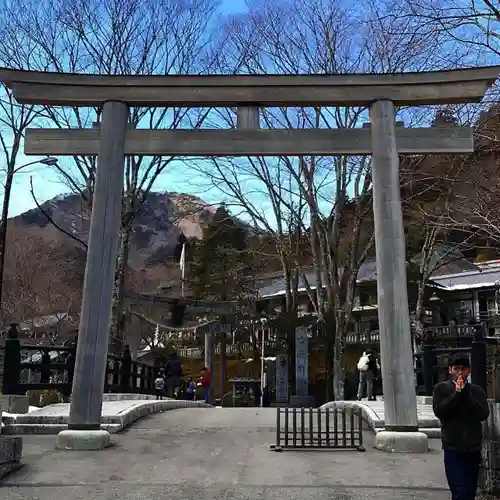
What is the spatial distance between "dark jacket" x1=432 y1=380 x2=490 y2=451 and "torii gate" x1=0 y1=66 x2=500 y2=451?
4.03 meters

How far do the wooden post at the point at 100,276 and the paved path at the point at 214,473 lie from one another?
29.5 inches

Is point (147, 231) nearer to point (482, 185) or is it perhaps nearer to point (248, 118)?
point (482, 185)

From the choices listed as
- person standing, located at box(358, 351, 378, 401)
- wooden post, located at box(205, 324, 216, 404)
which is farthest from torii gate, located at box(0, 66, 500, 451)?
wooden post, located at box(205, 324, 216, 404)

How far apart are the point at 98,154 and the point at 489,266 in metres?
38.3

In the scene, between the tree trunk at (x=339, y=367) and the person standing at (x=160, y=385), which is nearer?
the tree trunk at (x=339, y=367)

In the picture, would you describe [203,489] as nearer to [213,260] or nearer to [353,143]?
[353,143]

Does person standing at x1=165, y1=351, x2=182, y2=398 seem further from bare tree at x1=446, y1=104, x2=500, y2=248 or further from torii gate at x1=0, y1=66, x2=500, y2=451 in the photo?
torii gate at x1=0, y1=66, x2=500, y2=451

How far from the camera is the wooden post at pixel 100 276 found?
348 inches

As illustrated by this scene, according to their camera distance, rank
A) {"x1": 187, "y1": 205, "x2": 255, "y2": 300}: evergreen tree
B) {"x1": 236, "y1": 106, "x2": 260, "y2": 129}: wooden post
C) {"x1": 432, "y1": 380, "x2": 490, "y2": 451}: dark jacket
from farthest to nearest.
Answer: {"x1": 187, "y1": 205, "x2": 255, "y2": 300}: evergreen tree, {"x1": 236, "y1": 106, "x2": 260, "y2": 129}: wooden post, {"x1": 432, "y1": 380, "x2": 490, "y2": 451}: dark jacket

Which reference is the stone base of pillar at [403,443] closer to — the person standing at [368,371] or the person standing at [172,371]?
the person standing at [368,371]

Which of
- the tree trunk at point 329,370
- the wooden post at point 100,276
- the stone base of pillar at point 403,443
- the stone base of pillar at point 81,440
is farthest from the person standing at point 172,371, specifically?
the stone base of pillar at point 403,443

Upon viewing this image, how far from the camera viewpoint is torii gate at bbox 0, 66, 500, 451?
947cm

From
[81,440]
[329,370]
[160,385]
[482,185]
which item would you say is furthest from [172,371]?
[81,440]

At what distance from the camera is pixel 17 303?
120 ft
